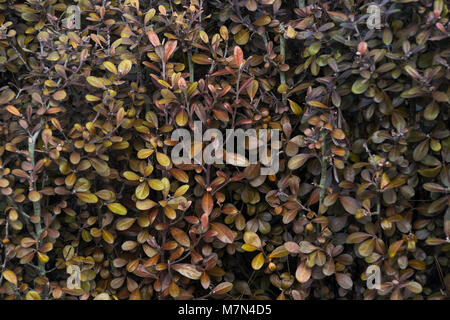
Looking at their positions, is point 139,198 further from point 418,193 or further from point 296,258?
point 418,193

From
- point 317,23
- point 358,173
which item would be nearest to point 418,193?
point 358,173

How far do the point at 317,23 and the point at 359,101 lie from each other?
375mm

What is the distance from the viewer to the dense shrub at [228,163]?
180cm

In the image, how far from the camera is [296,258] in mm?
2152
